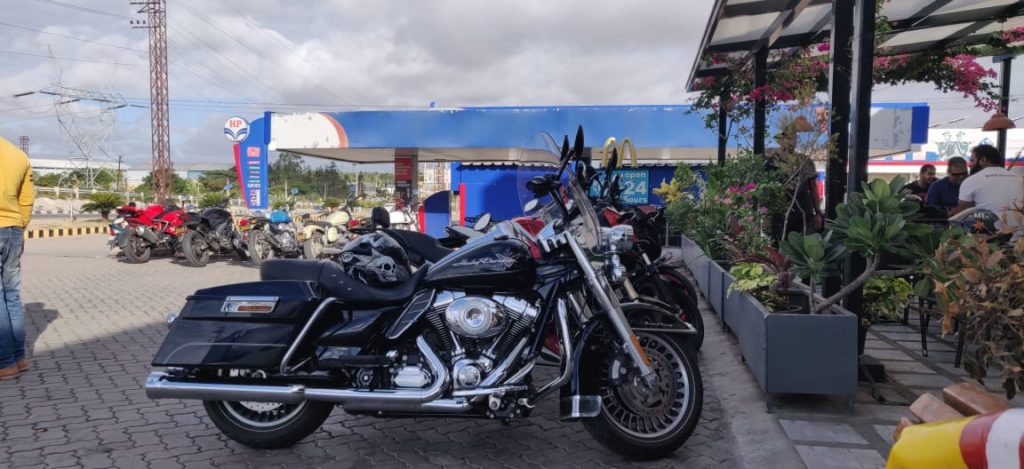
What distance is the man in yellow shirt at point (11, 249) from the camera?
211 inches

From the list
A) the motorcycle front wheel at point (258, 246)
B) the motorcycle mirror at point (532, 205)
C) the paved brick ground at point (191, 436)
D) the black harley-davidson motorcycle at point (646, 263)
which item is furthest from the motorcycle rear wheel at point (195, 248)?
the motorcycle mirror at point (532, 205)

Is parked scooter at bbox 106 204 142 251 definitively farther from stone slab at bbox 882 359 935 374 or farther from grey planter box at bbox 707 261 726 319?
stone slab at bbox 882 359 935 374

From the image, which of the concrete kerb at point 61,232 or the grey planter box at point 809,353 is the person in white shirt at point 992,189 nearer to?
the grey planter box at point 809,353

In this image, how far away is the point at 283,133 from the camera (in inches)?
798

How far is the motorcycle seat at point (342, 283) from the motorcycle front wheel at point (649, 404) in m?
1.06

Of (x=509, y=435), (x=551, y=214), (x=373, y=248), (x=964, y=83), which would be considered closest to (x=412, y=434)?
(x=509, y=435)

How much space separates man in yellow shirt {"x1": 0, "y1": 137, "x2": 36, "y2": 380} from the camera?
535cm

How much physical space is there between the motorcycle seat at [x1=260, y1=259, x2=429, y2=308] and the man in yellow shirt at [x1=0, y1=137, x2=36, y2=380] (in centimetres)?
269

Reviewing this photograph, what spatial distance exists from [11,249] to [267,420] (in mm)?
3049

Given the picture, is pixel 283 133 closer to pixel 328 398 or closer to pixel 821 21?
pixel 821 21

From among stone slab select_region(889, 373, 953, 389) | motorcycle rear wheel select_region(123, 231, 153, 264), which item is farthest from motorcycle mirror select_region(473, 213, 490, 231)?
motorcycle rear wheel select_region(123, 231, 153, 264)

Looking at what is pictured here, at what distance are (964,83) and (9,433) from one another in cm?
963

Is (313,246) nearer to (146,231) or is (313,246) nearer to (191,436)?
(146,231)

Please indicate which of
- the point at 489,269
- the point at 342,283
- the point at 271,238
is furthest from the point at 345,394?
the point at 271,238
